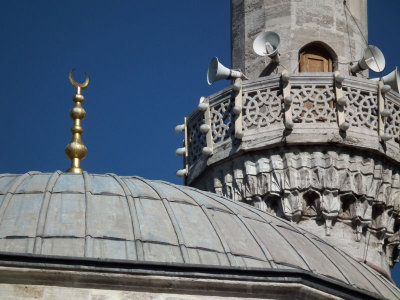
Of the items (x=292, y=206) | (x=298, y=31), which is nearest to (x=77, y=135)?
(x=292, y=206)

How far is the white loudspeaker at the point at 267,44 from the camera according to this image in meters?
21.3

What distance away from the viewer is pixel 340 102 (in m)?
20.8

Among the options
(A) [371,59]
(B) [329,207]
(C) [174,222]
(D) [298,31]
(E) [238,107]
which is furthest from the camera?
(D) [298,31]

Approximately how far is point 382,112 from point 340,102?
54 centimetres

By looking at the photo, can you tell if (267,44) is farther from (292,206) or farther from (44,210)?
(44,210)

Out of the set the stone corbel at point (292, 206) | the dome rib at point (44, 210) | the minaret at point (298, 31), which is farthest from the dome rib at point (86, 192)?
the minaret at point (298, 31)

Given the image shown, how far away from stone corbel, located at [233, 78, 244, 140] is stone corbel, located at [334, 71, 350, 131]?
42.1 inches

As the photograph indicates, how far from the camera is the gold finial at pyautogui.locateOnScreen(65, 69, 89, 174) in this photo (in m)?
17.3

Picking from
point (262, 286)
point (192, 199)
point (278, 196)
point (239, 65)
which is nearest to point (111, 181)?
point (192, 199)

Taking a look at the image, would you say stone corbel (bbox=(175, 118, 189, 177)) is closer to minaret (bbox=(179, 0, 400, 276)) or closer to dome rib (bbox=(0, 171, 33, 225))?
minaret (bbox=(179, 0, 400, 276))

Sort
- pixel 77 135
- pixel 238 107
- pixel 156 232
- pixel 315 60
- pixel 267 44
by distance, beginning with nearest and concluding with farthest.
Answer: pixel 156 232 < pixel 77 135 < pixel 238 107 < pixel 267 44 < pixel 315 60

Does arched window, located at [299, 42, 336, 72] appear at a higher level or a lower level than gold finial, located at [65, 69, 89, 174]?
higher

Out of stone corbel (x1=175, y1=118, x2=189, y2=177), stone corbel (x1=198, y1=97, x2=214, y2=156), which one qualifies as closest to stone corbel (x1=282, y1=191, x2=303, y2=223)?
stone corbel (x1=198, y1=97, x2=214, y2=156)

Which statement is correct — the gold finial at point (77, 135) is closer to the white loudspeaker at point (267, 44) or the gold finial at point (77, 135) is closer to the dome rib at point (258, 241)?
the dome rib at point (258, 241)
